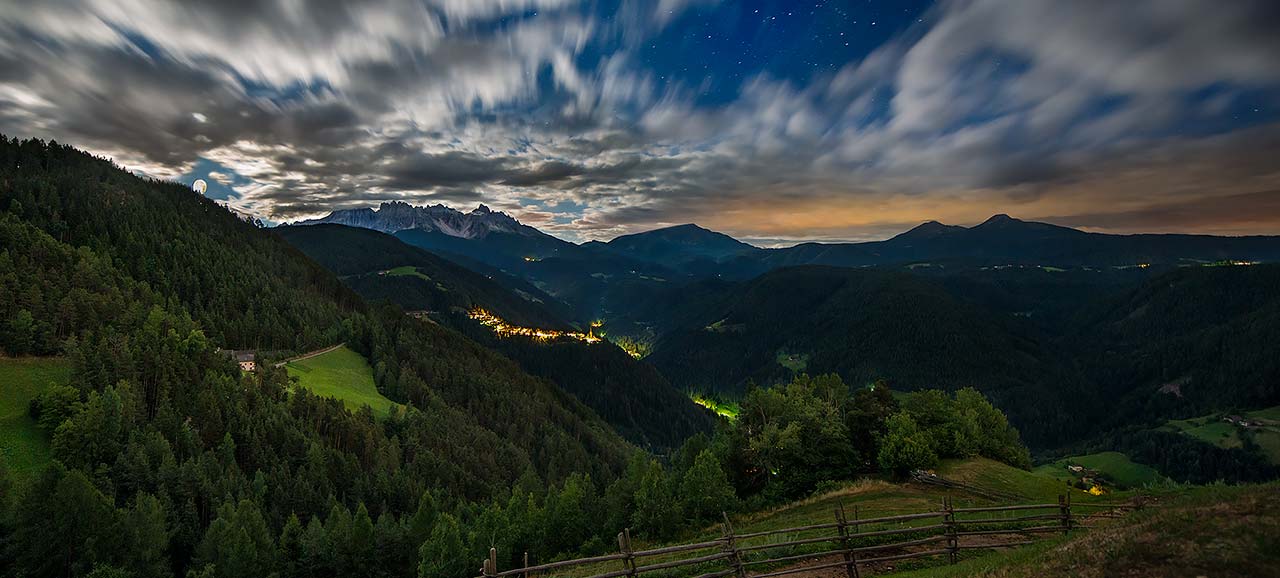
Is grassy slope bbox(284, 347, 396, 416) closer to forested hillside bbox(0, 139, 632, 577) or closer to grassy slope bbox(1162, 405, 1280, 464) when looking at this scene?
forested hillside bbox(0, 139, 632, 577)

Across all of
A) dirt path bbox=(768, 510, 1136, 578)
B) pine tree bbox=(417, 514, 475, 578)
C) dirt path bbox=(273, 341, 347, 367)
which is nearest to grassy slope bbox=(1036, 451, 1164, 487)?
dirt path bbox=(768, 510, 1136, 578)

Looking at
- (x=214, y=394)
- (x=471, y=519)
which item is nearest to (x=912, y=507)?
(x=471, y=519)

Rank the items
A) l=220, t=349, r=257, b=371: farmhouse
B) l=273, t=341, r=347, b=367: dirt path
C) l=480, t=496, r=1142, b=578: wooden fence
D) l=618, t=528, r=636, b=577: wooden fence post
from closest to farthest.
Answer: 1. l=618, t=528, r=636, b=577: wooden fence post
2. l=480, t=496, r=1142, b=578: wooden fence
3. l=220, t=349, r=257, b=371: farmhouse
4. l=273, t=341, r=347, b=367: dirt path

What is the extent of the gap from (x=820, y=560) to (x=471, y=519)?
2685 inches

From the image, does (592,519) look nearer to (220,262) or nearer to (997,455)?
(997,455)

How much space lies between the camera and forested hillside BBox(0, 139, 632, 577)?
51.9 meters

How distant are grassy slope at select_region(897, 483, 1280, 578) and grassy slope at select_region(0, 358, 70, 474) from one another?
91913 millimetres

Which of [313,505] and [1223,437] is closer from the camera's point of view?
[313,505]

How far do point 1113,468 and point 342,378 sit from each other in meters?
269

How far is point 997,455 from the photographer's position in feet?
170

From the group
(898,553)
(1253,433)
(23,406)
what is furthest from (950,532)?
(1253,433)

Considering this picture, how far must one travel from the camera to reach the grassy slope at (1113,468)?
165750 millimetres

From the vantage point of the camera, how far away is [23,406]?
61281mm

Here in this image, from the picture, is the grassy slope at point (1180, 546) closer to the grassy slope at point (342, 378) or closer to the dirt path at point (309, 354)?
the grassy slope at point (342, 378)
